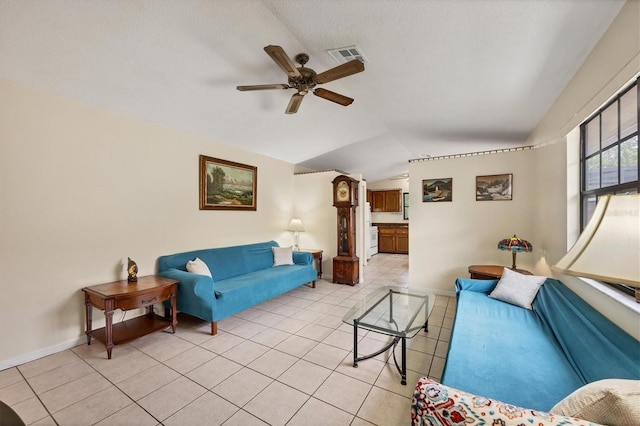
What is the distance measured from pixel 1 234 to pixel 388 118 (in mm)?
4392

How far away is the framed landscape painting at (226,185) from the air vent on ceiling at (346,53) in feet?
7.99

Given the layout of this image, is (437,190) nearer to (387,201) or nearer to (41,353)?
(387,201)

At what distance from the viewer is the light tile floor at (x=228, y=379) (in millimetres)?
1723

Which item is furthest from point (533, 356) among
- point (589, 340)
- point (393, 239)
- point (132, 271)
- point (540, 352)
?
point (393, 239)

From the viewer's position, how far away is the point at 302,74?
7.52ft

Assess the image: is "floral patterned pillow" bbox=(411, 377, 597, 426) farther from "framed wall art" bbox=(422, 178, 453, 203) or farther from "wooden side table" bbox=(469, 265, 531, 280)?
"framed wall art" bbox=(422, 178, 453, 203)

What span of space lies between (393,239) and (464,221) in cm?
482

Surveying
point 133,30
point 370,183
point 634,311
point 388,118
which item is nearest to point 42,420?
point 133,30

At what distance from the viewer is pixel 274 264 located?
4.55m

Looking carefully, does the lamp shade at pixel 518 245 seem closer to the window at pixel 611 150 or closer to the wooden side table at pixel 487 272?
the wooden side table at pixel 487 272

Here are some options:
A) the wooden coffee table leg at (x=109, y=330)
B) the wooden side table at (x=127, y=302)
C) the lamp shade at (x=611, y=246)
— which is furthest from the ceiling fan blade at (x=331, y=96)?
the wooden coffee table leg at (x=109, y=330)

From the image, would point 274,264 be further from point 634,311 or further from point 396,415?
point 634,311

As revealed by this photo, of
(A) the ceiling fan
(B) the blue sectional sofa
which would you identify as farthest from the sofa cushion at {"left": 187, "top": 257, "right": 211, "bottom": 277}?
(B) the blue sectional sofa

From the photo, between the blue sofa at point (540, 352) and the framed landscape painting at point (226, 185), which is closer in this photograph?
the blue sofa at point (540, 352)
